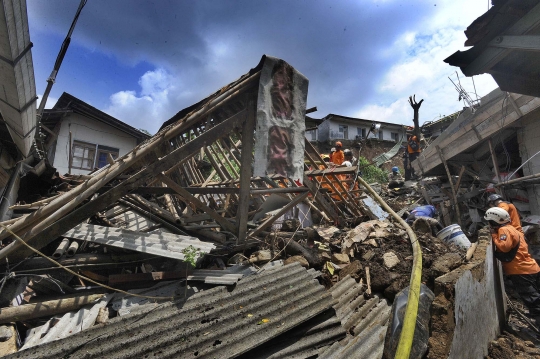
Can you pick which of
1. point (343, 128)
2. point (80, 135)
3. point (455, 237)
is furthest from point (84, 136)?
point (343, 128)

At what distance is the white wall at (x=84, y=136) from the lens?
43.6 ft

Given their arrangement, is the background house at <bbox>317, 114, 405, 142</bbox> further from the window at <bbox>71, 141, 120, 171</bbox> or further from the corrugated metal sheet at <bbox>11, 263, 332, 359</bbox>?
the corrugated metal sheet at <bbox>11, 263, 332, 359</bbox>

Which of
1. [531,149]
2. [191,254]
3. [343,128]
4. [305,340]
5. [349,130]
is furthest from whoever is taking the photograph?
[349,130]

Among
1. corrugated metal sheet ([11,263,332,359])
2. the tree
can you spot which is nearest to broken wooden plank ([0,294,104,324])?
corrugated metal sheet ([11,263,332,359])

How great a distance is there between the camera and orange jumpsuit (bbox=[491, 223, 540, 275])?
14.6ft

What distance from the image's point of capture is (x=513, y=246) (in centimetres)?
454

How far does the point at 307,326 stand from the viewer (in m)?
2.88

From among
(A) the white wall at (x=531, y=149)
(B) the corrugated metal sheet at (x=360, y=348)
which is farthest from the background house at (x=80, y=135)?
(A) the white wall at (x=531, y=149)

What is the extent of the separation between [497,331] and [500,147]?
6.48 metres

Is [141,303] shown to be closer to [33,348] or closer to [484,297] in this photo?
[33,348]

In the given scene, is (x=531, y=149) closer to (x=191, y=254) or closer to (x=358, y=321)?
(x=358, y=321)

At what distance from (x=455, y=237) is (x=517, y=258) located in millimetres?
1042

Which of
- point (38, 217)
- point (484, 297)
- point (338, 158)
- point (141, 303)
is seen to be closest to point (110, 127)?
point (338, 158)

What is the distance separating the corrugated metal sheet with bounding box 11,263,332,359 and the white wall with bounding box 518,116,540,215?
6924 millimetres
